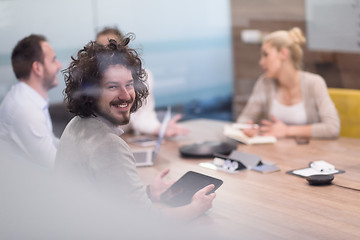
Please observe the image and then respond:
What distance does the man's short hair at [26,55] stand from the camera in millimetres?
1948

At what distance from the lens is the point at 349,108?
276 centimetres

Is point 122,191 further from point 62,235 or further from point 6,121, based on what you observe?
point 6,121

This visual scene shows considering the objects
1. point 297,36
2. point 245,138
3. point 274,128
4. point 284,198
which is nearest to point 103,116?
point 284,198

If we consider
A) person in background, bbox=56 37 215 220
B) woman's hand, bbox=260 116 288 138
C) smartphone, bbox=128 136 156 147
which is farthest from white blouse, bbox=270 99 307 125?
person in background, bbox=56 37 215 220

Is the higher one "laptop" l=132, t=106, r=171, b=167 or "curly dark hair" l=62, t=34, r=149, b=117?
"curly dark hair" l=62, t=34, r=149, b=117

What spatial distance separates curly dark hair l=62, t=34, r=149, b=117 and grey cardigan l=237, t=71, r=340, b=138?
139 centimetres

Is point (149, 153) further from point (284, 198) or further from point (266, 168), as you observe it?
point (284, 198)

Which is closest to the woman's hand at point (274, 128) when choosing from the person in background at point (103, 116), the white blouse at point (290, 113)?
the white blouse at point (290, 113)

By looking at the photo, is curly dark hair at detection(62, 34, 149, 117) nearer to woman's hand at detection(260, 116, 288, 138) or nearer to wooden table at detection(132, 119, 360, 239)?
wooden table at detection(132, 119, 360, 239)

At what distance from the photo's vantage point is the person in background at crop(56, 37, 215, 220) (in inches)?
52.2

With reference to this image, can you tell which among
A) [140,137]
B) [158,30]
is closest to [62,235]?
[140,137]

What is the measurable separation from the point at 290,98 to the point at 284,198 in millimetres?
1225

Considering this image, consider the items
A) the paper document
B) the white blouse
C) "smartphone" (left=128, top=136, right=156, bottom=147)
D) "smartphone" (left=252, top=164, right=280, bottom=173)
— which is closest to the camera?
"smartphone" (left=252, top=164, right=280, bottom=173)

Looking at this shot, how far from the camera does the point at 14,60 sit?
2.00 meters
